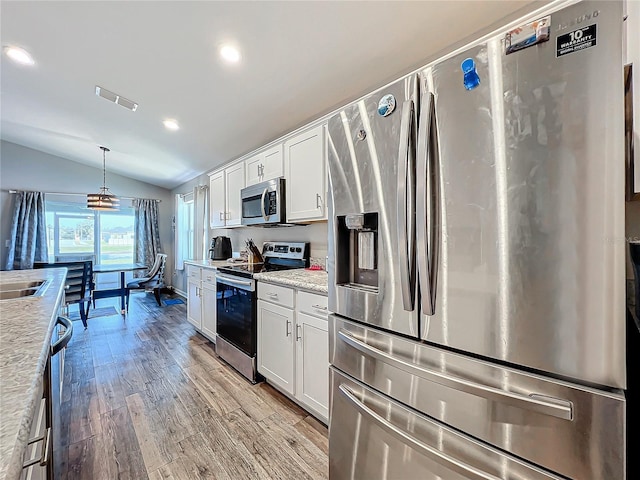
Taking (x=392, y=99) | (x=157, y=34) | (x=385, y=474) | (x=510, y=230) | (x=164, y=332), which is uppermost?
(x=157, y=34)

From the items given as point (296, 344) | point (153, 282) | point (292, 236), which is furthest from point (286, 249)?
point (153, 282)

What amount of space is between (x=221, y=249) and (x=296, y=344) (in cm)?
251

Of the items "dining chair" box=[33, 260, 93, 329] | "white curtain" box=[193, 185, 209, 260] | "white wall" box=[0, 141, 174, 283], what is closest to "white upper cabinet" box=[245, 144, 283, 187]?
"white curtain" box=[193, 185, 209, 260]

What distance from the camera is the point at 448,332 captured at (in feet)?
2.90

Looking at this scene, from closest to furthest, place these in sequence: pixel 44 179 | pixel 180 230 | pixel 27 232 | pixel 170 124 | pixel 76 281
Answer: pixel 170 124 < pixel 76 281 < pixel 27 232 < pixel 44 179 < pixel 180 230

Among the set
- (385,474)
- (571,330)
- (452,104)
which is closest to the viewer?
(571,330)

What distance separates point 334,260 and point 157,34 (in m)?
1.96

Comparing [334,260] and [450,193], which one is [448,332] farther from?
[334,260]

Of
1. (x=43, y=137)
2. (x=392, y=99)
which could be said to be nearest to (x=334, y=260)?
(x=392, y=99)

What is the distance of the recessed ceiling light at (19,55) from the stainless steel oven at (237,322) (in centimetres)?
248

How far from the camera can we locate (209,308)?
310 centimetres

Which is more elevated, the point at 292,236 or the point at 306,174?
the point at 306,174

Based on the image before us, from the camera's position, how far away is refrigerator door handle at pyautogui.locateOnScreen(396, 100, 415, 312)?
96 cm

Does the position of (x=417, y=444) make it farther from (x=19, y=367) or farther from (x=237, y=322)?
(x=237, y=322)
